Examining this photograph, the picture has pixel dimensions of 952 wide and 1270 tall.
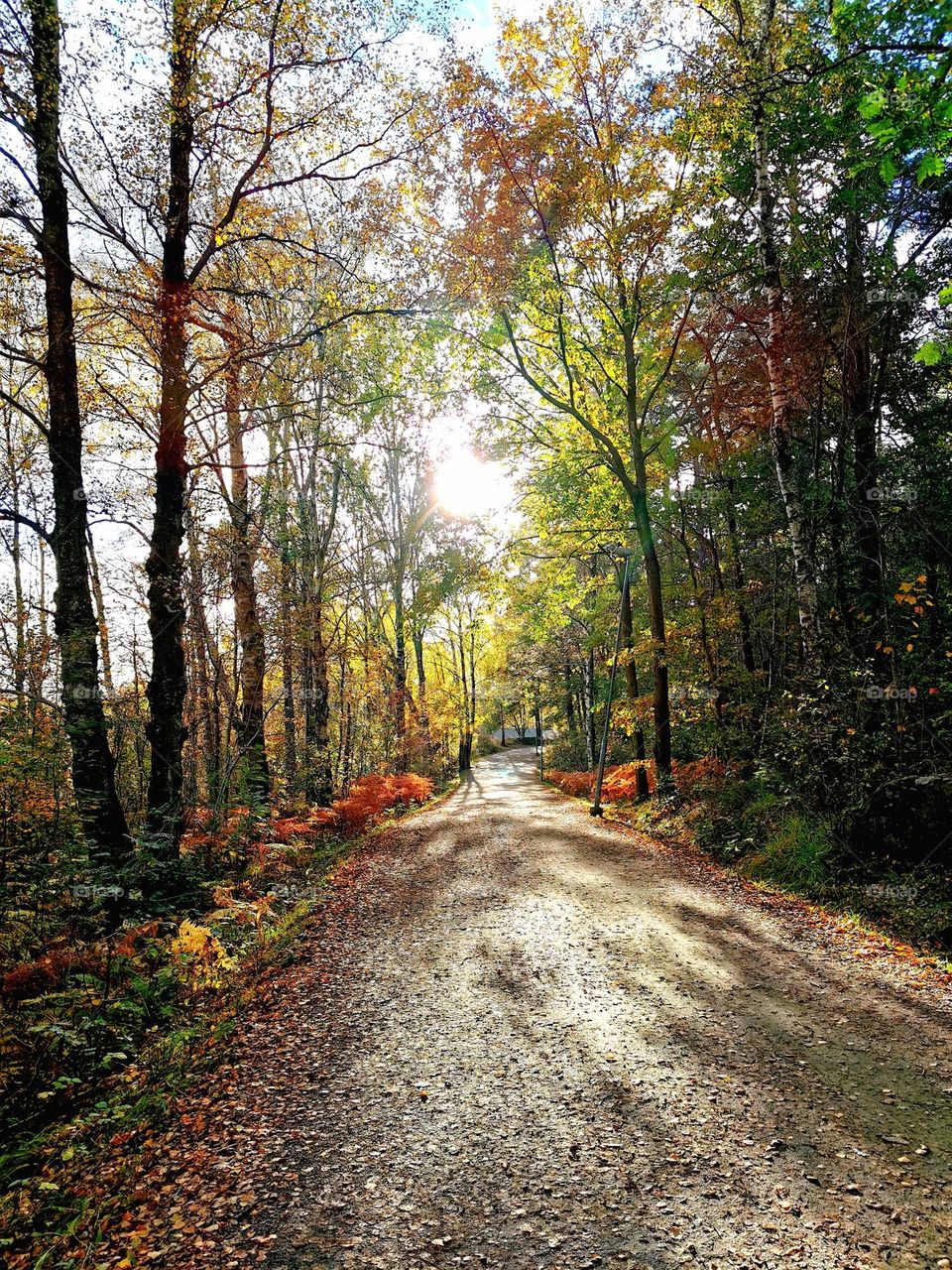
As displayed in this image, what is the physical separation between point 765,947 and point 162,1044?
522cm

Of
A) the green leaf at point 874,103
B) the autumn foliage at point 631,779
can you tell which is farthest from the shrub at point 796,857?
the green leaf at point 874,103

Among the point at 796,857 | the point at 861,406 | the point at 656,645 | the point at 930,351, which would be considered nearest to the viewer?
the point at 930,351

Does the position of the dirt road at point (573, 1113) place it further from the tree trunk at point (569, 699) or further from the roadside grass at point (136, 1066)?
the tree trunk at point (569, 699)

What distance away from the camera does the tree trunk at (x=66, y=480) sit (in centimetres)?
610

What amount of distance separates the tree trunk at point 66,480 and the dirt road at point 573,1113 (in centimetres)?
305

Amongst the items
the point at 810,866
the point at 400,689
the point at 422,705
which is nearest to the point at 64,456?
the point at 810,866

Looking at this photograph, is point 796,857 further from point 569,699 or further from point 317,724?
point 569,699

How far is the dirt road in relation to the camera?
2537 mm

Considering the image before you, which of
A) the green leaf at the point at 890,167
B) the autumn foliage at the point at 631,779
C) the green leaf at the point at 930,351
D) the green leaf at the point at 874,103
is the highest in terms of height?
the green leaf at the point at 874,103

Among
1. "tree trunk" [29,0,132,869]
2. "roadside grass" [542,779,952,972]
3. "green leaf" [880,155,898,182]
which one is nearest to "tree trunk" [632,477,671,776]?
"roadside grass" [542,779,952,972]

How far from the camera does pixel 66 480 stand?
21.4 ft

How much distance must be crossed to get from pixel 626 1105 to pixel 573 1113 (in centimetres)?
32

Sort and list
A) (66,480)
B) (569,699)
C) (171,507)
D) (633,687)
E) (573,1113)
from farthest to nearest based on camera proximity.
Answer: (569,699) < (633,687) < (171,507) < (66,480) < (573,1113)

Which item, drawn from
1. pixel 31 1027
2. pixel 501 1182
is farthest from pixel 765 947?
pixel 31 1027
